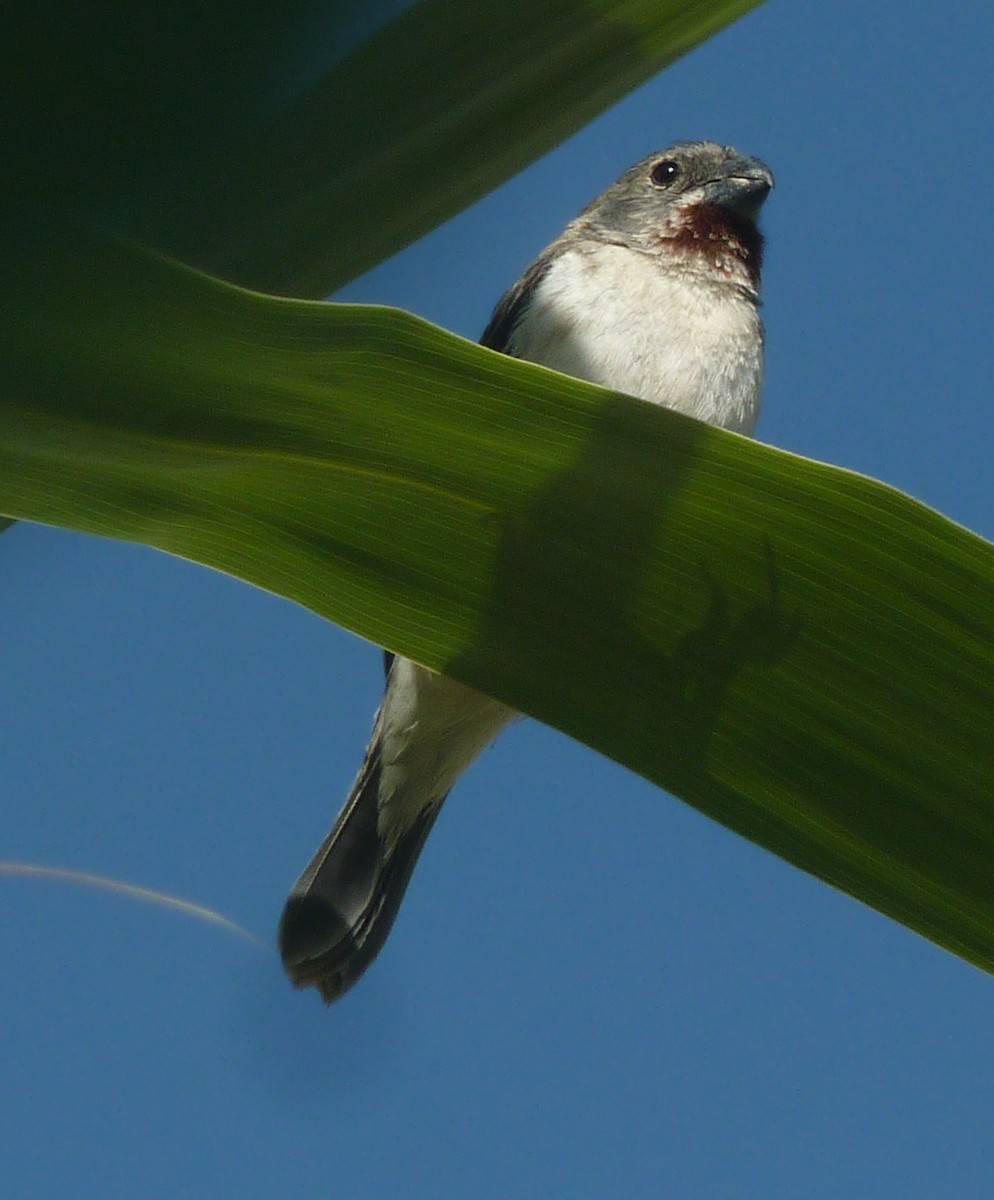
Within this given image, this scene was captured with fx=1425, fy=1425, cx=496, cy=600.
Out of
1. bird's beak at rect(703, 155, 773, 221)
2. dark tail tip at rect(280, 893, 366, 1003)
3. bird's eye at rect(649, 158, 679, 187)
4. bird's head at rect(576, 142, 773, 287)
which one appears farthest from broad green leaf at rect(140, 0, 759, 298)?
bird's eye at rect(649, 158, 679, 187)

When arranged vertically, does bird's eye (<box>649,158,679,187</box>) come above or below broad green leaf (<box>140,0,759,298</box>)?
above

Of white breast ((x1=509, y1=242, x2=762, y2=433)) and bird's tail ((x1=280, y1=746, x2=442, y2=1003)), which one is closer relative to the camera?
bird's tail ((x1=280, y1=746, x2=442, y2=1003))

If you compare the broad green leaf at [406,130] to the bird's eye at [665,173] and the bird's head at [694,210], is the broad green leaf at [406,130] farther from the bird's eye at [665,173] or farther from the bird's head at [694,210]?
the bird's eye at [665,173]

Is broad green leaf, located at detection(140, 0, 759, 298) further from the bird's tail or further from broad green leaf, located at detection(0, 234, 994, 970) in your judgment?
the bird's tail

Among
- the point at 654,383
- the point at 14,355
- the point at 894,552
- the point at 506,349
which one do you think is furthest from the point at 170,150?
the point at 506,349

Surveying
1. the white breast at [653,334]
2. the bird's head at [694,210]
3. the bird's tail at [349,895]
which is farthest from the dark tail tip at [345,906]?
the bird's head at [694,210]

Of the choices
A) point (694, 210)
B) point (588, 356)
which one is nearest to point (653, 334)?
point (588, 356)

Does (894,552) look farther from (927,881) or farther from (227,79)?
(227,79)
